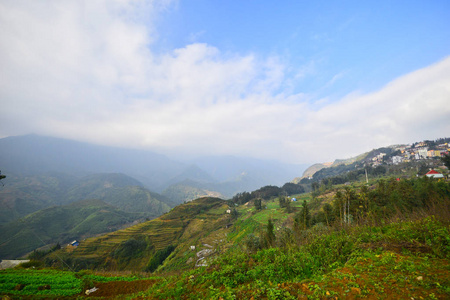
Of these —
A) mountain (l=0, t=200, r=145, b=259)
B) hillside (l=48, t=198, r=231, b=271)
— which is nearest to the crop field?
hillside (l=48, t=198, r=231, b=271)

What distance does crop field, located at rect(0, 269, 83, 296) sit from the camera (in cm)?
1088

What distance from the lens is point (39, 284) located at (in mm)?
11711

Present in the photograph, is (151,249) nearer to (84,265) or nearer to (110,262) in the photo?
(110,262)

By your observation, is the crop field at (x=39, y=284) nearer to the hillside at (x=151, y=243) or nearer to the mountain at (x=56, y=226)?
the hillside at (x=151, y=243)

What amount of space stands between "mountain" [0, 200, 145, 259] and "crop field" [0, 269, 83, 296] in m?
115

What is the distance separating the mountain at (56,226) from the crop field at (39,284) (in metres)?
115

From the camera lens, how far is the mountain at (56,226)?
306 ft

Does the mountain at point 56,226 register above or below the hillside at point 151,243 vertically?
below

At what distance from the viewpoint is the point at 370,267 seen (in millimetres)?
6082

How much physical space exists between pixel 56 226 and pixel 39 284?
170169 millimetres

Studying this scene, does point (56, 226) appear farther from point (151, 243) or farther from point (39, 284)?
point (39, 284)

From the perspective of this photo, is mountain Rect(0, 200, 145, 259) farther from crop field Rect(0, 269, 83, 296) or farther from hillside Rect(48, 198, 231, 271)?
crop field Rect(0, 269, 83, 296)

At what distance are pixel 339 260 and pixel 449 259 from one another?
3.49 meters

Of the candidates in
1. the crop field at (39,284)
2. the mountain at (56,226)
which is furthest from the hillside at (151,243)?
the mountain at (56,226)
